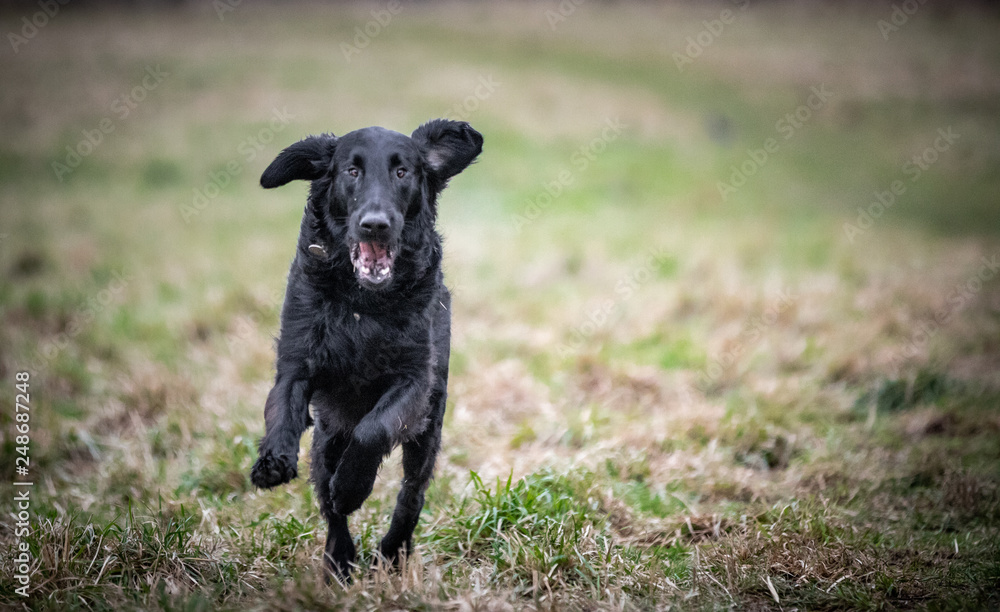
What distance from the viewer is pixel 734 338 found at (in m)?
8.53

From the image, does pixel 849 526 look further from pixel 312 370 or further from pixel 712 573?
pixel 312 370

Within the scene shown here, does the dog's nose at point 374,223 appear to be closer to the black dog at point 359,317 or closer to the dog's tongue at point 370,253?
the black dog at point 359,317

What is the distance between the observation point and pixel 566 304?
9953 mm

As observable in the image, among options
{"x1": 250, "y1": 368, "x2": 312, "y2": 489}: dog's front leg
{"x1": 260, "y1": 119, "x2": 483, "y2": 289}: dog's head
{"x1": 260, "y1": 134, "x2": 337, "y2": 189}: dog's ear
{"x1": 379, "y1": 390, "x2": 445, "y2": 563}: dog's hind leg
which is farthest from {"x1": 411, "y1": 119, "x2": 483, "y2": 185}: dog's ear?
{"x1": 250, "y1": 368, "x2": 312, "y2": 489}: dog's front leg

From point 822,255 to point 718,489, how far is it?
8161mm

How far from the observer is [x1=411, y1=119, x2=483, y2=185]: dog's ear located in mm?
4098


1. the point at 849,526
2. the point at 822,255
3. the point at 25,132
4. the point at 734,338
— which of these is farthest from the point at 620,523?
the point at 25,132

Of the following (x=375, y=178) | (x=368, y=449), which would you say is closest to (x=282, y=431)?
(x=368, y=449)

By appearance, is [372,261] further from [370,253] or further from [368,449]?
[368,449]

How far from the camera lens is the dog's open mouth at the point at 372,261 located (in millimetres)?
3551

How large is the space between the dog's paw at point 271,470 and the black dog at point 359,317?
4 cm

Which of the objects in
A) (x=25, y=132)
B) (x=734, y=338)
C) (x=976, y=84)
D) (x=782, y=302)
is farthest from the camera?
(x=976, y=84)

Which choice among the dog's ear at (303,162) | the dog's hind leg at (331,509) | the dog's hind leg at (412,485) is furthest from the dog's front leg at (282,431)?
the dog's ear at (303,162)

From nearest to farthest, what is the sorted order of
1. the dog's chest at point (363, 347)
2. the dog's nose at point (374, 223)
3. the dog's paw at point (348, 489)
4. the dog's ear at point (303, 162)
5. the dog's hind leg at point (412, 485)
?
the dog's nose at point (374, 223), the dog's paw at point (348, 489), the dog's chest at point (363, 347), the dog's ear at point (303, 162), the dog's hind leg at point (412, 485)
